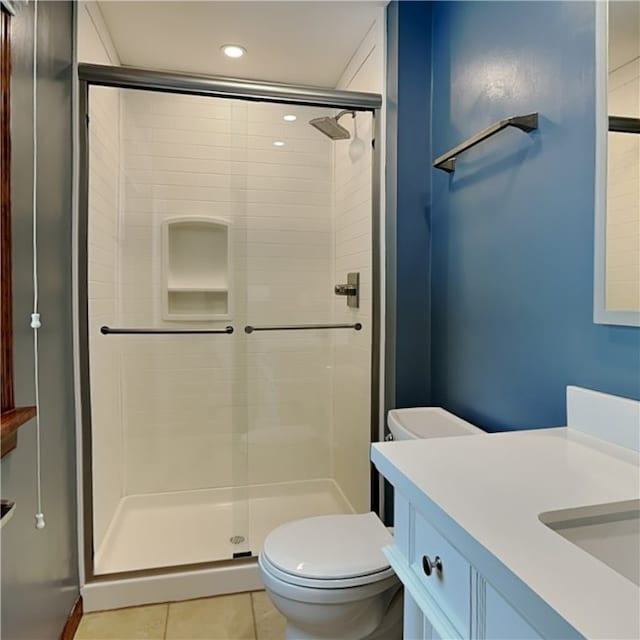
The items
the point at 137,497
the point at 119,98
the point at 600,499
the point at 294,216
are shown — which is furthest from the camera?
the point at 294,216

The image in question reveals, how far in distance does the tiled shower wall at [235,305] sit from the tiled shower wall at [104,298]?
5.7 inches

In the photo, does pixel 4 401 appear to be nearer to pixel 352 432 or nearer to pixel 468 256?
pixel 468 256

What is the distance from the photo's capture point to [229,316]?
8.91ft

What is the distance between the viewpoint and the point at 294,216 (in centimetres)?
278

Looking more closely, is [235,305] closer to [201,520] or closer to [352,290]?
[352,290]

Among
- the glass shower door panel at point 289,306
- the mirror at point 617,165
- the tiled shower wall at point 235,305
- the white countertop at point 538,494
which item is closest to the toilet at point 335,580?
the white countertop at point 538,494

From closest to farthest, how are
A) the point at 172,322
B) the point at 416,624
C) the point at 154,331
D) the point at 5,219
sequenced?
the point at 416,624 < the point at 5,219 < the point at 154,331 < the point at 172,322

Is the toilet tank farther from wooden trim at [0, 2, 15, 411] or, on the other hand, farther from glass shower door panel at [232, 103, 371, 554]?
wooden trim at [0, 2, 15, 411]

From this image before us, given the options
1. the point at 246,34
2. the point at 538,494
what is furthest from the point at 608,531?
the point at 246,34

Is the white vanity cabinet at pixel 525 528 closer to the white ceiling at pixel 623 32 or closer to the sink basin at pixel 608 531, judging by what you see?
the sink basin at pixel 608 531

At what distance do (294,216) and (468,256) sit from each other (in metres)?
1.40

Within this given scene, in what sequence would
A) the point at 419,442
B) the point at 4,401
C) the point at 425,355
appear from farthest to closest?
the point at 425,355, the point at 4,401, the point at 419,442

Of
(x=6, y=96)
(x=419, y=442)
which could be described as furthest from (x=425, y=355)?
(x=6, y=96)

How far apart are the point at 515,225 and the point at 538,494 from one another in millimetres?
882
